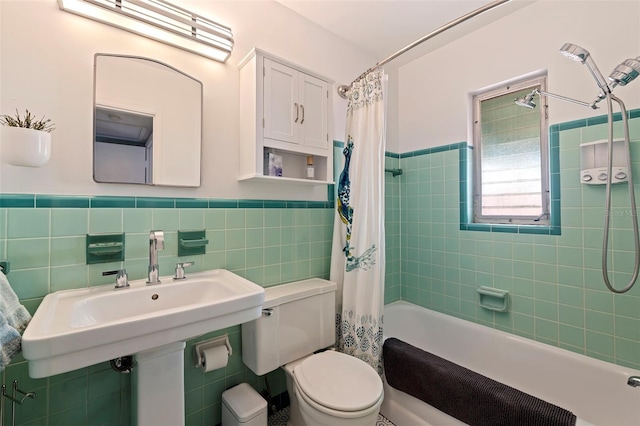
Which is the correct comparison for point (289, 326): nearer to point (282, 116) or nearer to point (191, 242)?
point (191, 242)

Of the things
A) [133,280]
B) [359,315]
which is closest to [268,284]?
[359,315]

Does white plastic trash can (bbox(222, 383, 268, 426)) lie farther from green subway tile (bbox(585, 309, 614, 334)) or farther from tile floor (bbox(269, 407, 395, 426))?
green subway tile (bbox(585, 309, 614, 334))

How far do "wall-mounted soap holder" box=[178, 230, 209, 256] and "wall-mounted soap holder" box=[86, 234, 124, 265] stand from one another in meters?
0.24

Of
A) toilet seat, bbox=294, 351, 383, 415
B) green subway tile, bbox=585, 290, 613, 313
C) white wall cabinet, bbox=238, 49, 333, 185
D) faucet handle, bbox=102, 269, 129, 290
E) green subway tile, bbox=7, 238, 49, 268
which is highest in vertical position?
white wall cabinet, bbox=238, 49, 333, 185

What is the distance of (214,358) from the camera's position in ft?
4.44

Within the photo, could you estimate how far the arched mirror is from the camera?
1.23 m

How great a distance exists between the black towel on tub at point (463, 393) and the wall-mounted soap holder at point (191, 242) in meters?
1.23

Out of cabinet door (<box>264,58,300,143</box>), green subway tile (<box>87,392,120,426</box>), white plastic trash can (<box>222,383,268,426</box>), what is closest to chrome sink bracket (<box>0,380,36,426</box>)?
green subway tile (<box>87,392,120,426</box>)

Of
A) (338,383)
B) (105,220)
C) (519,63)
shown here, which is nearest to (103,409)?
(105,220)

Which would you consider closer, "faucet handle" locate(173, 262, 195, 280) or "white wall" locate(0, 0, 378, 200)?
"white wall" locate(0, 0, 378, 200)

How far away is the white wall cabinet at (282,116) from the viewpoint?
149cm

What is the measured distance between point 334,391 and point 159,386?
73 centimetres

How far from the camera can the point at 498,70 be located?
1926 mm

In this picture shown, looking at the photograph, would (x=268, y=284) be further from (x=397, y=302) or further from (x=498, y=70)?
(x=498, y=70)
